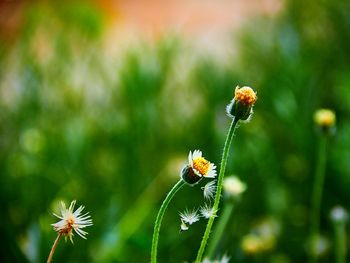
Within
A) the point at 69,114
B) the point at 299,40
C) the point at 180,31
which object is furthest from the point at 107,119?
the point at 299,40

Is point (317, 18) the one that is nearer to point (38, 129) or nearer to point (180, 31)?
point (180, 31)

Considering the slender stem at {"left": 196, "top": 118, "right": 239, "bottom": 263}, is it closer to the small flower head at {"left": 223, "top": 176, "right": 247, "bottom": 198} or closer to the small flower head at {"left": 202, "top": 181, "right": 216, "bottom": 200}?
the small flower head at {"left": 202, "top": 181, "right": 216, "bottom": 200}

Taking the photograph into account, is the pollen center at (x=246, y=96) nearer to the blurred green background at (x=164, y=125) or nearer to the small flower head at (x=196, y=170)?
the small flower head at (x=196, y=170)

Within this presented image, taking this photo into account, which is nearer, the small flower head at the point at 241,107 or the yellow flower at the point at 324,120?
the small flower head at the point at 241,107

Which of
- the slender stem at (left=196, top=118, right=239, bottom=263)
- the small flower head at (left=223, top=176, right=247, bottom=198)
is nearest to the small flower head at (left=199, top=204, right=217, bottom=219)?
the slender stem at (left=196, top=118, right=239, bottom=263)

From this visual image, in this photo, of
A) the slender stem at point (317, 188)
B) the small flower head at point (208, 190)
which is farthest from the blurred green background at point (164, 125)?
the small flower head at point (208, 190)

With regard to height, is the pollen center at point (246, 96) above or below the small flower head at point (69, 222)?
above

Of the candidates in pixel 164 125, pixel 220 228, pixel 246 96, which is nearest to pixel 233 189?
pixel 220 228
